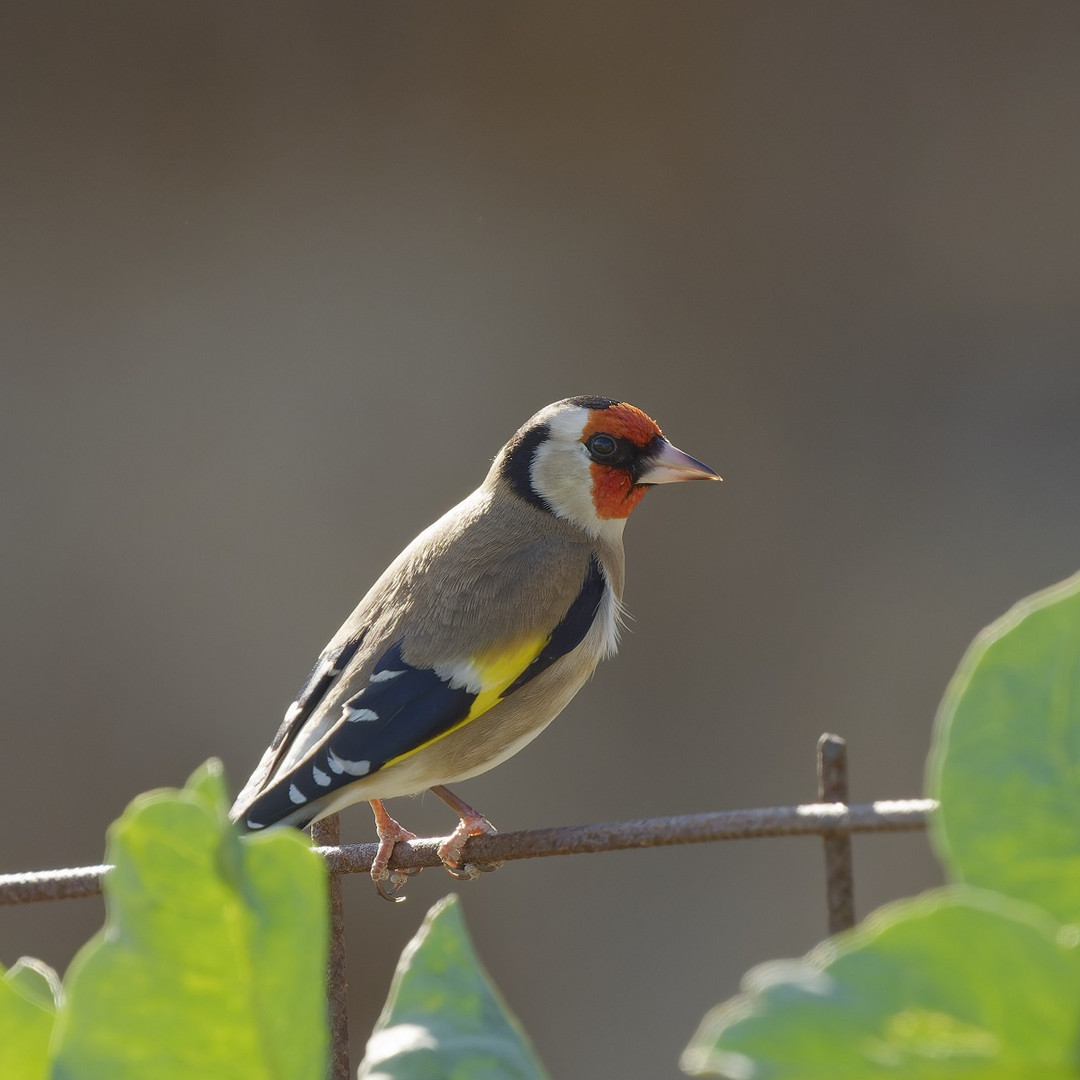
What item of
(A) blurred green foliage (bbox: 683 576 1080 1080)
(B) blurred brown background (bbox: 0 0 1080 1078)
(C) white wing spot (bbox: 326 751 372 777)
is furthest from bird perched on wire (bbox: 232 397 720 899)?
(B) blurred brown background (bbox: 0 0 1080 1078)

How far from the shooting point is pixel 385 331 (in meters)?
3.96

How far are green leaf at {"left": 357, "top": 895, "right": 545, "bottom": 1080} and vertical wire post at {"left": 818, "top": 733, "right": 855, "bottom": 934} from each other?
198 mm

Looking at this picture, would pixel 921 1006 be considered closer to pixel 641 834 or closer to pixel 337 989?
pixel 641 834

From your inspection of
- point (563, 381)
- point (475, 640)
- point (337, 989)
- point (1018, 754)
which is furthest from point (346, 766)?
point (563, 381)

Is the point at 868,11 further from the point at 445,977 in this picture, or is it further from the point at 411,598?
the point at 445,977

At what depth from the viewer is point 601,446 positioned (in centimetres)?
213

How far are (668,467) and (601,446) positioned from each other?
0.11 metres

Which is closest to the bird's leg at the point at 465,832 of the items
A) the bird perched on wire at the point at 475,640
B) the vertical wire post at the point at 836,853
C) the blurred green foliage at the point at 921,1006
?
the bird perched on wire at the point at 475,640

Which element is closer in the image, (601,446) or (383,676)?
(383,676)

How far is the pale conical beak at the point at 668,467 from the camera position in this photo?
2.10 m

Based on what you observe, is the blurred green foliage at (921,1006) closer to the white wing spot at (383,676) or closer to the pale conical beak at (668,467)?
the white wing spot at (383,676)

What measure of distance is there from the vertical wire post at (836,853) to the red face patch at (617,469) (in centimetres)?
143

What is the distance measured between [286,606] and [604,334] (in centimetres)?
121

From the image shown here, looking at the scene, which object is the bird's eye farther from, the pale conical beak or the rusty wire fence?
the rusty wire fence
